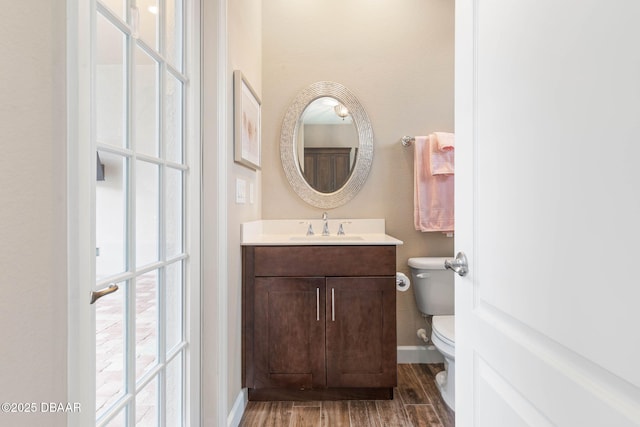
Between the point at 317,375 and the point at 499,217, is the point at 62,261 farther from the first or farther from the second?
the point at 317,375

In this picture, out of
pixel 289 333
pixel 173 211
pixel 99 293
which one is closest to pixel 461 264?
pixel 99 293

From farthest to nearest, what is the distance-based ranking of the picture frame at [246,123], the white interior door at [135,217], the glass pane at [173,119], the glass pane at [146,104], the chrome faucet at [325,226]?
the chrome faucet at [325,226]
the picture frame at [246,123]
the glass pane at [173,119]
the glass pane at [146,104]
the white interior door at [135,217]

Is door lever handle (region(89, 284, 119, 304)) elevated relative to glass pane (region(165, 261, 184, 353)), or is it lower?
elevated

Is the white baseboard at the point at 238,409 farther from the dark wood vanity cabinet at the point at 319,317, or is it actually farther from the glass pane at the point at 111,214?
the glass pane at the point at 111,214

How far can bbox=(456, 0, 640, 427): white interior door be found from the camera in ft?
1.54

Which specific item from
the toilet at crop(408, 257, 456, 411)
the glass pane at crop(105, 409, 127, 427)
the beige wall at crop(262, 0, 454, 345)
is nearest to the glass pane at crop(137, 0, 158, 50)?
the glass pane at crop(105, 409, 127, 427)

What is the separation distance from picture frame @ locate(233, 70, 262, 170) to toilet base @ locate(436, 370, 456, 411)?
166cm

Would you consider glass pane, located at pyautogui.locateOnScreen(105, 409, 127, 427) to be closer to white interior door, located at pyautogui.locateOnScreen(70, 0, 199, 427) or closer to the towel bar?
white interior door, located at pyautogui.locateOnScreen(70, 0, 199, 427)

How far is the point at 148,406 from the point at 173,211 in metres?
0.65

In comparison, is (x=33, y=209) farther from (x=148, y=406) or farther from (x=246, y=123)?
(x=246, y=123)

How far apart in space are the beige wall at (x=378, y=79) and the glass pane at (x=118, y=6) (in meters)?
1.55

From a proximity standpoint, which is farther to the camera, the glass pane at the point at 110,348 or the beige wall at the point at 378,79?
the beige wall at the point at 378,79

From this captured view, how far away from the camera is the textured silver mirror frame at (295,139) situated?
2.51 m

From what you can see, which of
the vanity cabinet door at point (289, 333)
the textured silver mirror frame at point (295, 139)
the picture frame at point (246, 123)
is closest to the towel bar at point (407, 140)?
the textured silver mirror frame at point (295, 139)
